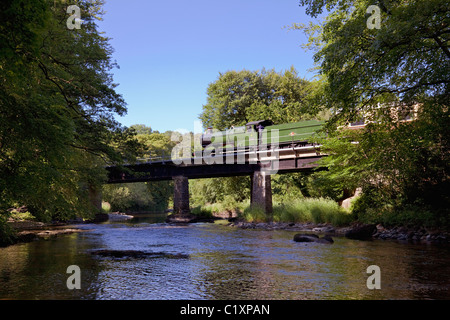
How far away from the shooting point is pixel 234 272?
10.7 metres

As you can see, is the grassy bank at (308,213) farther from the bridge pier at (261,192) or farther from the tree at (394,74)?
the tree at (394,74)

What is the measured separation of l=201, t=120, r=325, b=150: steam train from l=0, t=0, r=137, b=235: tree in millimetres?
16446

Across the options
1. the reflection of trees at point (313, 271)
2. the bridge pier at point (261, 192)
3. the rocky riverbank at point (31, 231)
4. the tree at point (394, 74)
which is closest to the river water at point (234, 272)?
the reflection of trees at point (313, 271)

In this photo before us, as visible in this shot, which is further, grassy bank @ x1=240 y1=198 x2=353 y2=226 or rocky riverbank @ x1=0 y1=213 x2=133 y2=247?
grassy bank @ x1=240 y1=198 x2=353 y2=226

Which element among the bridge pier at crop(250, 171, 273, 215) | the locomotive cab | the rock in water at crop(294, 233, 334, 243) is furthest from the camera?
the locomotive cab

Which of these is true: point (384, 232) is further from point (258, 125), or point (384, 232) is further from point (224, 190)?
point (224, 190)

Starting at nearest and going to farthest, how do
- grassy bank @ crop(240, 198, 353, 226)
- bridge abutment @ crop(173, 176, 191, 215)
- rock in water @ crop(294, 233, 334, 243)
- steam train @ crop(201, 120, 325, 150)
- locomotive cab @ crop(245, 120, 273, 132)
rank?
rock in water @ crop(294, 233, 334, 243)
grassy bank @ crop(240, 198, 353, 226)
steam train @ crop(201, 120, 325, 150)
locomotive cab @ crop(245, 120, 273, 132)
bridge abutment @ crop(173, 176, 191, 215)

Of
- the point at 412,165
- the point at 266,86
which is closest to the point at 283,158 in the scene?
the point at 412,165

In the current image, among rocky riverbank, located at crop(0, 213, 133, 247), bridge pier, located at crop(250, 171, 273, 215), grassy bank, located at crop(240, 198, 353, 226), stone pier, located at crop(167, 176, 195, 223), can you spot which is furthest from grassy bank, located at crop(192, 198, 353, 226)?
rocky riverbank, located at crop(0, 213, 133, 247)

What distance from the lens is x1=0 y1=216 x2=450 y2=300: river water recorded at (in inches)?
327

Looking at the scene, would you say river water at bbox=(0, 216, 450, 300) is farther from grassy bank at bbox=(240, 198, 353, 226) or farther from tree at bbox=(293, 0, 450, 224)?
grassy bank at bbox=(240, 198, 353, 226)

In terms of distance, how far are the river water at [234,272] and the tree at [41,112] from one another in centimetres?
229

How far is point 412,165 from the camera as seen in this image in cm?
1828

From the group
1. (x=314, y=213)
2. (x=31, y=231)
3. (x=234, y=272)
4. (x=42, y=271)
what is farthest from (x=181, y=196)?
(x=234, y=272)
